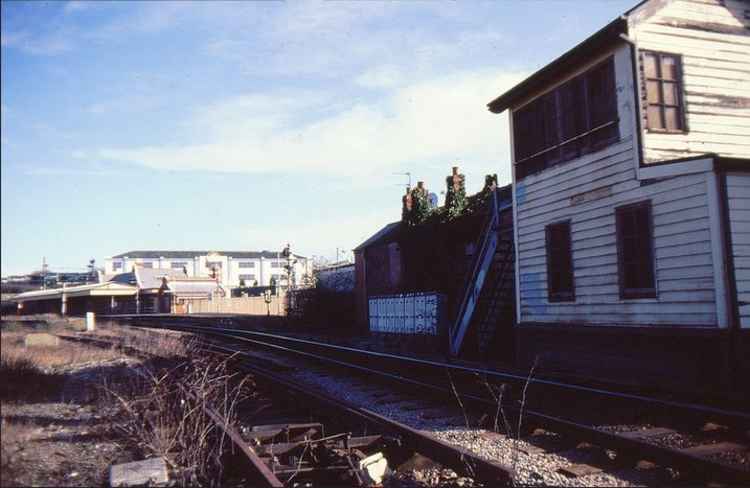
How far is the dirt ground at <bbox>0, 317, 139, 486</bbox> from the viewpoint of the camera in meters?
3.58

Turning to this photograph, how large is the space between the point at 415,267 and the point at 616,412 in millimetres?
16772

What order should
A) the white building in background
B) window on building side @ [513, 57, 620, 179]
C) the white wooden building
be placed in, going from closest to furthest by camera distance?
1. the white wooden building
2. window on building side @ [513, 57, 620, 179]
3. the white building in background

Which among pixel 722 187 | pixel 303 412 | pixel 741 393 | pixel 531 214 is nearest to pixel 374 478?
pixel 303 412

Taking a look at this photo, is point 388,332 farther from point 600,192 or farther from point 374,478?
point 374,478

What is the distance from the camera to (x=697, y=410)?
21.9ft

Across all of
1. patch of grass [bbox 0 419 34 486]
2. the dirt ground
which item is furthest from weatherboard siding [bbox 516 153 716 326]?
patch of grass [bbox 0 419 34 486]

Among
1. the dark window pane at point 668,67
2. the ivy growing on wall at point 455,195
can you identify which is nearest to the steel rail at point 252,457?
the dark window pane at point 668,67

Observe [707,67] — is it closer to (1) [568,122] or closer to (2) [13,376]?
(1) [568,122]

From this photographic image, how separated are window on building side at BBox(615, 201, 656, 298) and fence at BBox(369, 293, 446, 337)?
9.00 meters

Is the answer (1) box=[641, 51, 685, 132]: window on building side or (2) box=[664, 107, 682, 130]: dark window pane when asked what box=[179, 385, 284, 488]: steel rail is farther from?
(2) box=[664, 107, 682, 130]: dark window pane

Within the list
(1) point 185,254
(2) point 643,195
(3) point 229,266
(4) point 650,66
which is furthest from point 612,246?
(1) point 185,254

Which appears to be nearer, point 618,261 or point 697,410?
point 697,410

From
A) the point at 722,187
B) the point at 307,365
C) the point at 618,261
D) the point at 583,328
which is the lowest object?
the point at 307,365

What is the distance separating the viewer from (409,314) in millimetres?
21344
